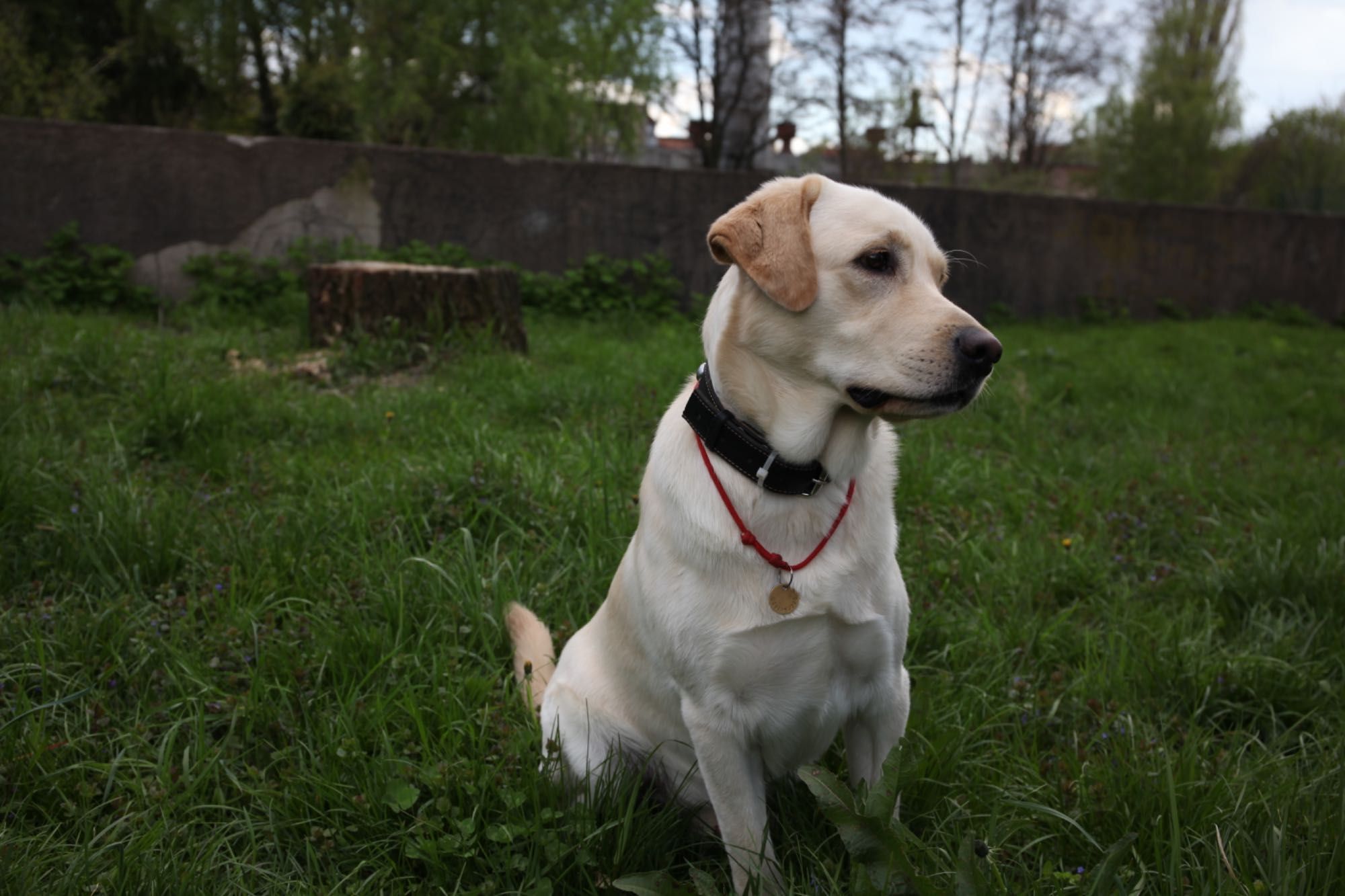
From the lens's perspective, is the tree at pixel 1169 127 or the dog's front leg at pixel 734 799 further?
the tree at pixel 1169 127

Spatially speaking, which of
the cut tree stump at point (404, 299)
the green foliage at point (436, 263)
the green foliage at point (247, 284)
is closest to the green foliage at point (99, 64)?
the green foliage at point (247, 284)

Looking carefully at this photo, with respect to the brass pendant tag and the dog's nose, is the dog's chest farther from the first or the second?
the dog's nose

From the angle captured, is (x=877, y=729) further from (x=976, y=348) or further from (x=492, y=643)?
(x=492, y=643)

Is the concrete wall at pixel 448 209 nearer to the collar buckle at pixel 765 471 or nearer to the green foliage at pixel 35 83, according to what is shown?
the collar buckle at pixel 765 471

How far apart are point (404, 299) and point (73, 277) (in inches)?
109

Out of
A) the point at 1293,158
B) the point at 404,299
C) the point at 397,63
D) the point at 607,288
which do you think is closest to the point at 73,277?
the point at 404,299

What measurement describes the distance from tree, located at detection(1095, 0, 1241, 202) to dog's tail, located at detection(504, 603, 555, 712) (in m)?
21.9

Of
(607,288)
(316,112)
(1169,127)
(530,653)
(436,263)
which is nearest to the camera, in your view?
(530,653)

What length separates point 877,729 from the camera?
75.0 inches

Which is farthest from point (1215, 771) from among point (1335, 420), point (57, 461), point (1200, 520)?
point (1335, 420)

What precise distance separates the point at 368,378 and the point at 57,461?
194 cm

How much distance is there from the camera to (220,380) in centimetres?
423

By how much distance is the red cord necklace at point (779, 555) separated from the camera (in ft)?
5.62

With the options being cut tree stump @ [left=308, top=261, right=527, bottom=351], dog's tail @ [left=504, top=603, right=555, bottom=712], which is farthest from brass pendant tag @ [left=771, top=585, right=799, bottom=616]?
cut tree stump @ [left=308, top=261, right=527, bottom=351]
